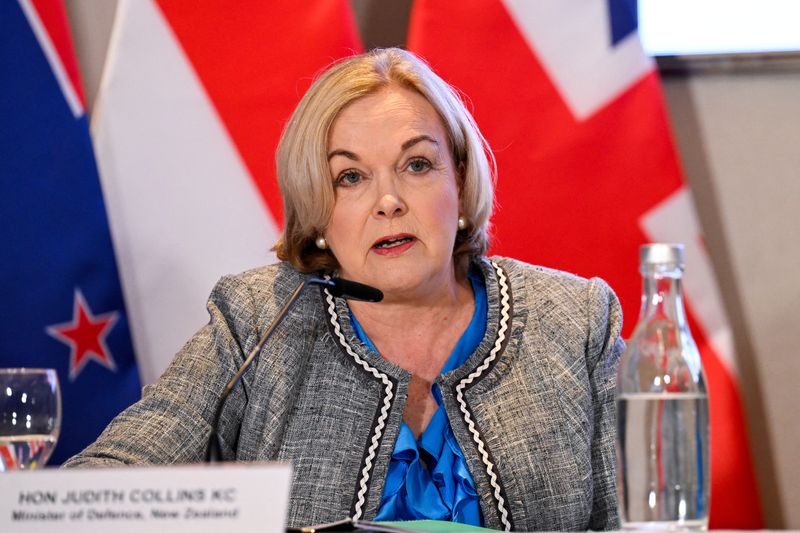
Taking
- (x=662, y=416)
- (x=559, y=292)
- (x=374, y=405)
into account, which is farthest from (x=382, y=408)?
(x=662, y=416)

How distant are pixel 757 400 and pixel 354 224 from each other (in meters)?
1.25

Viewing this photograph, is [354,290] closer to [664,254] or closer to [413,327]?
[413,327]

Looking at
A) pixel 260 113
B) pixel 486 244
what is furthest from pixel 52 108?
pixel 486 244

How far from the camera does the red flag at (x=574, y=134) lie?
2574mm

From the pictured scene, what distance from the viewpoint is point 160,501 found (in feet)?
3.15

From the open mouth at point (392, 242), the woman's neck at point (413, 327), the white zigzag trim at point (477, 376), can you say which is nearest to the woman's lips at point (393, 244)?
the open mouth at point (392, 242)

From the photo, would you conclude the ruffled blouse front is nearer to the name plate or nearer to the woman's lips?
the woman's lips

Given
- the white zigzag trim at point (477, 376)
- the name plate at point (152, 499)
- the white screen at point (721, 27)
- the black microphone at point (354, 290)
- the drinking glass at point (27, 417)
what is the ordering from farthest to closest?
the white screen at point (721, 27) → the white zigzag trim at point (477, 376) → the black microphone at point (354, 290) → the drinking glass at point (27, 417) → the name plate at point (152, 499)

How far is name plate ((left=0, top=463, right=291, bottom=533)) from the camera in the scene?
93 centimetres

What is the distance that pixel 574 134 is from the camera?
8.52ft

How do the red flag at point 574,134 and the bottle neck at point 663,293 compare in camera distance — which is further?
the red flag at point 574,134

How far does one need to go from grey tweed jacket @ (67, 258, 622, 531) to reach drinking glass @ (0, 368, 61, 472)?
265mm

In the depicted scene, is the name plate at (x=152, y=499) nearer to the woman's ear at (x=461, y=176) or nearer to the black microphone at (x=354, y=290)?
the black microphone at (x=354, y=290)

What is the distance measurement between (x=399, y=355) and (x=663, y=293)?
99 centimetres
